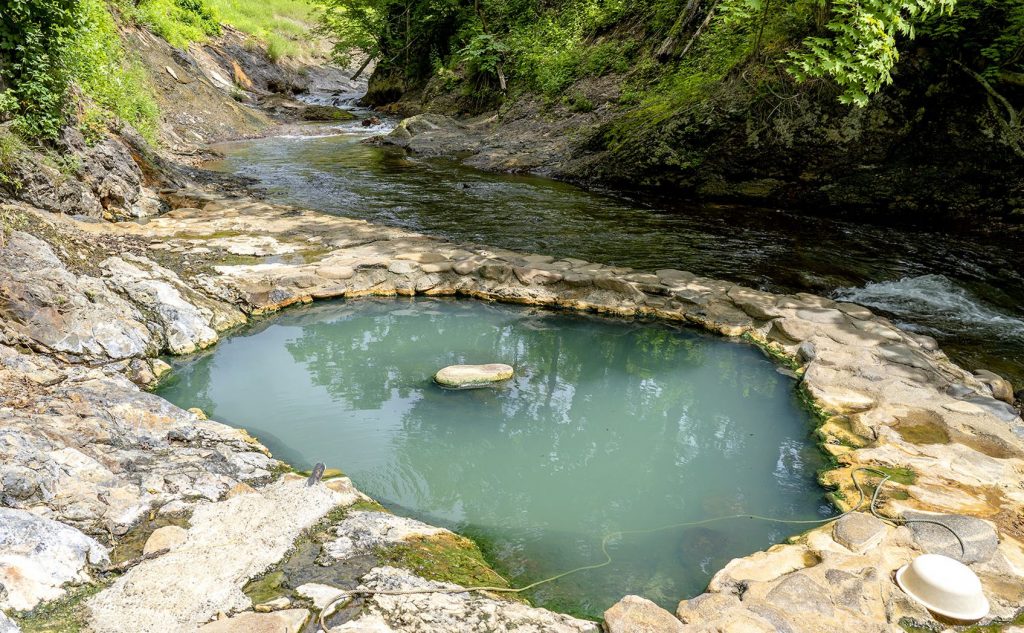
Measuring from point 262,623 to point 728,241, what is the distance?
23.3 ft

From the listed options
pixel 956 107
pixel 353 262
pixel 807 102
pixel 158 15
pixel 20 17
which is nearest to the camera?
pixel 20 17

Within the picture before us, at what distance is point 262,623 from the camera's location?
2.13 m

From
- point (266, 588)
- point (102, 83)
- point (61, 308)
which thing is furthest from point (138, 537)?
point (102, 83)

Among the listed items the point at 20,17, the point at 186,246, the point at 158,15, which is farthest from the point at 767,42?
the point at 158,15

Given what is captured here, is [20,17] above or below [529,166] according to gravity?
above

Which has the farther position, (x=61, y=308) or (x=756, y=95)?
(x=756, y=95)

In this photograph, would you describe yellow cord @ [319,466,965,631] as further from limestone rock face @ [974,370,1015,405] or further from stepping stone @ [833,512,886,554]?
limestone rock face @ [974,370,1015,405]

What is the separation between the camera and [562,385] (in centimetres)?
467

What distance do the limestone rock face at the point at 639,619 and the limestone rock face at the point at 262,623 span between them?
114cm

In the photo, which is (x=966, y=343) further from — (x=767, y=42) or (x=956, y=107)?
(x=767, y=42)

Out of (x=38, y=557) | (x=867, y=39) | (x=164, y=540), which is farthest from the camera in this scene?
(x=867, y=39)

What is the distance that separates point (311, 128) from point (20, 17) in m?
12.1

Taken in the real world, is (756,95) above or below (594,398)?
above

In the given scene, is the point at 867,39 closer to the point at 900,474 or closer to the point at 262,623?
the point at 900,474
